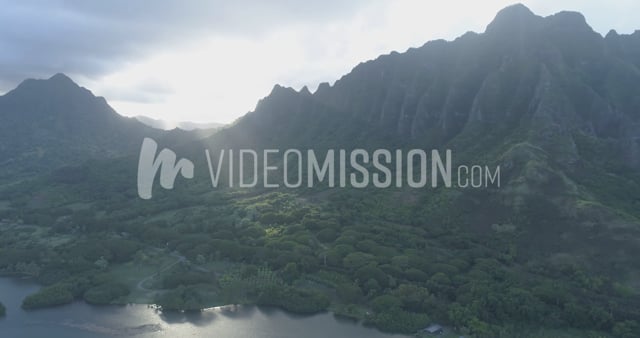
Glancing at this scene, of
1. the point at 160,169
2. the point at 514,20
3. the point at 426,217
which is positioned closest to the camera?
the point at 426,217

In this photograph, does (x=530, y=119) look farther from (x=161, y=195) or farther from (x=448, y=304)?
(x=161, y=195)

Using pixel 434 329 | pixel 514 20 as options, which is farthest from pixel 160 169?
pixel 434 329

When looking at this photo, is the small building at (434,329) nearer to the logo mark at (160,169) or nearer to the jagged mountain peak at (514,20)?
the logo mark at (160,169)

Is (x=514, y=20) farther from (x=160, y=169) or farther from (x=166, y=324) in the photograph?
(x=160, y=169)

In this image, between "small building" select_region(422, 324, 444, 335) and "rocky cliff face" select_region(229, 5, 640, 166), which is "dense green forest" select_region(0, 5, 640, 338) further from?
"small building" select_region(422, 324, 444, 335)

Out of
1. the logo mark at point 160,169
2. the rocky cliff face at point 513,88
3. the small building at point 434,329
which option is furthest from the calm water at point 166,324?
the logo mark at point 160,169

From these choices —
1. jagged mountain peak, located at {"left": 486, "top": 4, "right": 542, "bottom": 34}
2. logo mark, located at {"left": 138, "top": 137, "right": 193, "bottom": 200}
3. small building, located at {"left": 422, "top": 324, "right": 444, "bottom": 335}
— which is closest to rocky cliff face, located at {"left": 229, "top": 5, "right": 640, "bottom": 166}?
jagged mountain peak, located at {"left": 486, "top": 4, "right": 542, "bottom": 34}
